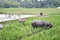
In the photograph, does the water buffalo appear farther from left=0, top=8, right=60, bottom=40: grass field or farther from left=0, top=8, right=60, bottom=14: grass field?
left=0, top=8, right=60, bottom=14: grass field

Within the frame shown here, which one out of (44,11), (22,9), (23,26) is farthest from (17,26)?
(44,11)

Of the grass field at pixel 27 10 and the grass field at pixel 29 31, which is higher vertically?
the grass field at pixel 27 10

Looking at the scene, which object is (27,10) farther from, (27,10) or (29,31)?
(29,31)

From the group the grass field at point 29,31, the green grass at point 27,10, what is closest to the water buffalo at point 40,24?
the grass field at point 29,31

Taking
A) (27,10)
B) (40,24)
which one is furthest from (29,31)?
(27,10)

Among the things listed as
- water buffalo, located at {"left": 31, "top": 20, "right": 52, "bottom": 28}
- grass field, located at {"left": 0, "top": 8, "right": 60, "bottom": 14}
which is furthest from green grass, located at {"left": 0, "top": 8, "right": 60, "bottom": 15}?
water buffalo, located at {"left": 31, "top": 20, "right": 52, "bottom": 28}

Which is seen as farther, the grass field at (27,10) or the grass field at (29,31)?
the grass field at (27,10)

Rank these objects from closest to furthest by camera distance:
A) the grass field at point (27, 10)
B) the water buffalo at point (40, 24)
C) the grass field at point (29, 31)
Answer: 1. the grass field at point (29, 31)
2. the water buffalo at point (40, 24)
3. the grass field at point (27, 10)

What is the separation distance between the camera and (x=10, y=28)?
10.7 ft

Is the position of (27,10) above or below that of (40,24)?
above

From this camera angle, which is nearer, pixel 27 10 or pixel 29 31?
pixel 29 31

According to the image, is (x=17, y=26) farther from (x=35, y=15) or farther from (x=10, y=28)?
(x=35, y=15)

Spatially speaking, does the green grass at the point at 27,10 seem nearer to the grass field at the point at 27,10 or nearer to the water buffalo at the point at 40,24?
the grass field at the point at 27,10

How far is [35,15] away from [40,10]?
14cm
